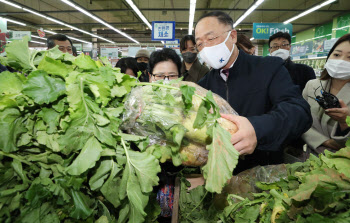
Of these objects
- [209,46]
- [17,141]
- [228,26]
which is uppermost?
[228,26]

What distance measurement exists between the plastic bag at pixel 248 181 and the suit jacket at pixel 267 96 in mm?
181

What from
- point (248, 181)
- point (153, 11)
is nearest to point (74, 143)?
point (248, 181)

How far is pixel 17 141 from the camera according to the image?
980mm

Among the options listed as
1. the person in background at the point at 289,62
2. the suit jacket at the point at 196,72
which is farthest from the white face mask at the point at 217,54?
the person in background at the point at 289,62

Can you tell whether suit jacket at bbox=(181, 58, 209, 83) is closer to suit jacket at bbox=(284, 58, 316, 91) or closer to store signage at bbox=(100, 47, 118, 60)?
suit jacket at bbox=(284, 58, 316, 91)

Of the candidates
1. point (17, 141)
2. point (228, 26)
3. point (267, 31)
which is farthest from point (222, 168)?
point (267, 31)

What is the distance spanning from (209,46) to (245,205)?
48.7 inches

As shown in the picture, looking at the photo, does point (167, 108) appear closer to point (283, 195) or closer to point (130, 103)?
point (130, 103)

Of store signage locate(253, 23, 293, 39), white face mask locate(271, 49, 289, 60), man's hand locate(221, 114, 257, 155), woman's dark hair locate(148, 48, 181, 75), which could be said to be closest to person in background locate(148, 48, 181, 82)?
woman's dark hair locate(148, 48, 181, 75)

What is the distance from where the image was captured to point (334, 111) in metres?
2.04

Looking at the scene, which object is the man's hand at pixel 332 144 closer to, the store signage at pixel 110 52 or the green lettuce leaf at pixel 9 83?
the green lettuce leaf at pixel 9 83

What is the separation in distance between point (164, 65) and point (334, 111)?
5.30 feet

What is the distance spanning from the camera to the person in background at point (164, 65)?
2415 mm

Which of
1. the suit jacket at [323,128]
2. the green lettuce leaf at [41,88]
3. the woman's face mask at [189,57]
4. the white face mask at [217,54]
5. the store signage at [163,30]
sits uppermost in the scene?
the store signage at [163,30]
